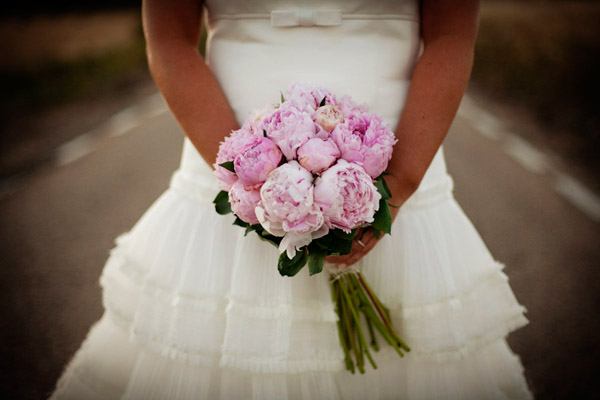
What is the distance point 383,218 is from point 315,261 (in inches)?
8.1

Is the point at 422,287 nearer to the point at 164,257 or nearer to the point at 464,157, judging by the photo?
the point at 164,257

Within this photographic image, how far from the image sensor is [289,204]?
1177mm

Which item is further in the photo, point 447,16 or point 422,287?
point 422,287

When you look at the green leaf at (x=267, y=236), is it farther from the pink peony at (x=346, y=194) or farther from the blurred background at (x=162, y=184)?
the blurred background at (x=162, y=184)

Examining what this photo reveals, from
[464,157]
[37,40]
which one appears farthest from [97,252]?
[37,40]

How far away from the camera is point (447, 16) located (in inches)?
58.6

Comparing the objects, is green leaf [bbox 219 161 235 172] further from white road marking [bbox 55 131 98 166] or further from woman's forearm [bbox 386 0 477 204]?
white road marking [bbox 55 131 98 166]

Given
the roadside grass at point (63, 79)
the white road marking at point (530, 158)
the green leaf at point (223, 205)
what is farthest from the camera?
the roadside grass at point (63, 79)

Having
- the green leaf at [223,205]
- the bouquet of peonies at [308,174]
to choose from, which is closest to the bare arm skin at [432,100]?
the bouquet of peonies at [308,174]

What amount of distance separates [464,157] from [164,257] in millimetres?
4788

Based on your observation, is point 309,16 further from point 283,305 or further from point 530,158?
point 530,158

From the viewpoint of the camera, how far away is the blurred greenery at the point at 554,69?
657 cm

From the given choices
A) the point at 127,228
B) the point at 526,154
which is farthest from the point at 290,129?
the point at 526,154

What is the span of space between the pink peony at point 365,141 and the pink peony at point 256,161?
157 millimetres
